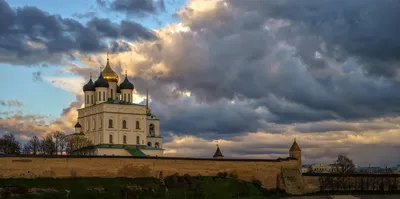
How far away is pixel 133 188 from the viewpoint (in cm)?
5309

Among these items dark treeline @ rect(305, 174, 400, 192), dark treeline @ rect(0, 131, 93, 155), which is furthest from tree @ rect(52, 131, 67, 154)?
dark treeline @ rect(305, 174, 400, 192)

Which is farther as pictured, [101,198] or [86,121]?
[86,121]

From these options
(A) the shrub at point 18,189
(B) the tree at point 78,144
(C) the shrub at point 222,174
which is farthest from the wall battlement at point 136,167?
(B) the tree at point 78,144

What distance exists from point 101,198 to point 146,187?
5.77 meters

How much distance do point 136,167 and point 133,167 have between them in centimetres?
30

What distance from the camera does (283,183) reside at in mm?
63500

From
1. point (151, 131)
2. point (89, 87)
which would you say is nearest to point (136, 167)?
point (89, 87)

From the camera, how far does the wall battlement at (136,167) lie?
52.1 m

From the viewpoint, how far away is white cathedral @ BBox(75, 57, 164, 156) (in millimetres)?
71250

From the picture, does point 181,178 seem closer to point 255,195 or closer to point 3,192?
point 255,195

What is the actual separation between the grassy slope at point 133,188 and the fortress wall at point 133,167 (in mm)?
1160

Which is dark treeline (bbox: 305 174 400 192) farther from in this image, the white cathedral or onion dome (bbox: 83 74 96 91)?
onion dome (bbox: 83 74 96 91)

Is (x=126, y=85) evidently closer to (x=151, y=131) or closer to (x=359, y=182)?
(x=151, y=131)

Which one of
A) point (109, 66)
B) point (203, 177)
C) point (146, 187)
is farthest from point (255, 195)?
point (109, 66)
